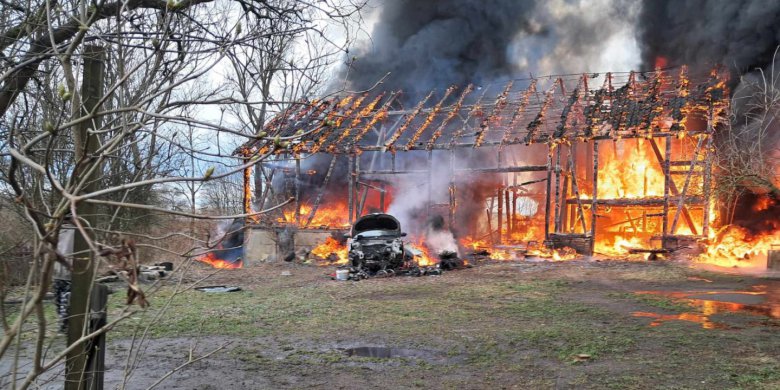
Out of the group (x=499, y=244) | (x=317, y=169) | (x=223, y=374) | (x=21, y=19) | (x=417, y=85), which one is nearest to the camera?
(x=21, y=19)

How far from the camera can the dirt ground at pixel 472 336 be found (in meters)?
6.32

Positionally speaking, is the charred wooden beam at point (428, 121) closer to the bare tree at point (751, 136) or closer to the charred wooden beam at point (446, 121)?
the charred wooden beam at point (446, 121)

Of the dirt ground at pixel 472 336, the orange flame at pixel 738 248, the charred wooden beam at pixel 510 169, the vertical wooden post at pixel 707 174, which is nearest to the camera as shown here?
the dirt ground at pixel 472 336

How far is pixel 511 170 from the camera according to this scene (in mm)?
21125

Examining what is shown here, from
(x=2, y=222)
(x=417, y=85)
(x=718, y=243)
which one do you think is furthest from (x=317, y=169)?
(x=2, y=222)

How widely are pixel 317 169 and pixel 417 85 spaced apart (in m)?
6.95

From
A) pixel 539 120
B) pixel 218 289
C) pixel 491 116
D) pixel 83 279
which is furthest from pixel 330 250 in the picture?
pixel 83 279

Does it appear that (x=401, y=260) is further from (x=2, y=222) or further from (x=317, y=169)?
(x=2, y=222)

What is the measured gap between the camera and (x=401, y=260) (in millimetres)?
17547

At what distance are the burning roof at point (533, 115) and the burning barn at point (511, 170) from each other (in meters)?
0.06

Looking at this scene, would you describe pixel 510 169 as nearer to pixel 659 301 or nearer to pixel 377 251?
pixel 377 251

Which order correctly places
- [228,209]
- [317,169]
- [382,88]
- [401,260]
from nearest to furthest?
1. [401,260]
2. [317,169]
3. [382,88]
4. [228,209]

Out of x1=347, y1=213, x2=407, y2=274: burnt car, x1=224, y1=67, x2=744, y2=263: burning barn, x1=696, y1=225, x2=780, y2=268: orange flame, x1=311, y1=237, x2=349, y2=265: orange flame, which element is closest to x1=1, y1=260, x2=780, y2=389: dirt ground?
x1=347, y1=213, x2=407, y2=274: burnt car

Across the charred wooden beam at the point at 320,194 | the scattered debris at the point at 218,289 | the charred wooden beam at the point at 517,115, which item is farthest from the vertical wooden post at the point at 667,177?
the scattered debris at the point at 218,289
